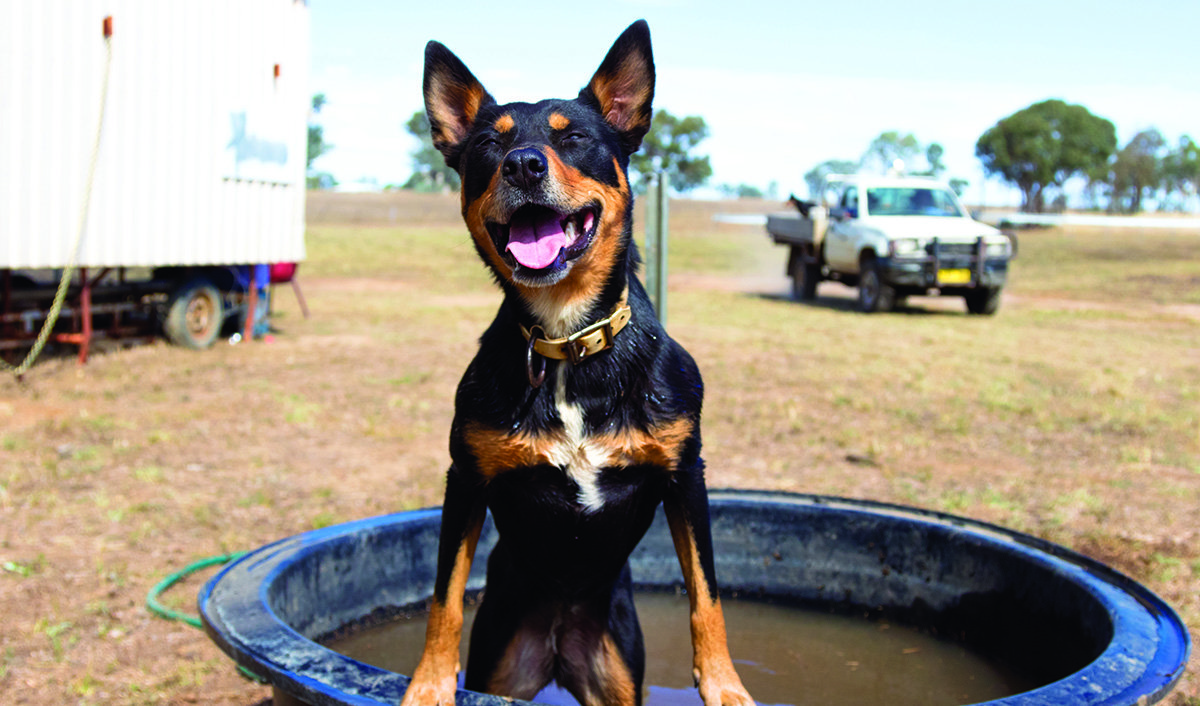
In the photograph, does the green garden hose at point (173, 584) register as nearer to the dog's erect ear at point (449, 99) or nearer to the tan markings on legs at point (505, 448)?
the tan markings on legs at point (505, 448)

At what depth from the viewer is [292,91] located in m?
12.0

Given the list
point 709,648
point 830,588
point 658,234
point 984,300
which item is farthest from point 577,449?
Result: point 984,300

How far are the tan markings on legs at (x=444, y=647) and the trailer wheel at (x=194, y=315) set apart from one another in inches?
378

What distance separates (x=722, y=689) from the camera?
222 centimetres

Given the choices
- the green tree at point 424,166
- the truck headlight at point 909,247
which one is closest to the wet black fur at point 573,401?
the truck headlight at point 909,247

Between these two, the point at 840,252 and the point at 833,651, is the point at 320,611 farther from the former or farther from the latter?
the point at 840,252

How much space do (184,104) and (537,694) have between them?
9.24 meters

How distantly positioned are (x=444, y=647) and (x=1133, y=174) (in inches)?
2869

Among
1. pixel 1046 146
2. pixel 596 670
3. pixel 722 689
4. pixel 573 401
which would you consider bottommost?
pixel 596 670

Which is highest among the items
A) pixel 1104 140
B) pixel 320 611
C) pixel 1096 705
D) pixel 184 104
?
pixel 1104 140

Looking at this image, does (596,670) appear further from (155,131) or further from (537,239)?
A: (155,131)

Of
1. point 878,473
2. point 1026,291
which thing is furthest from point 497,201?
point 1026,291

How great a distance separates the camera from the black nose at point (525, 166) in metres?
2.16

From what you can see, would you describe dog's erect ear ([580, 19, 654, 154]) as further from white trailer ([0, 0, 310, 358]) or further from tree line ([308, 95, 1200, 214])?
tree line ([308, 95, 1200, 214])
